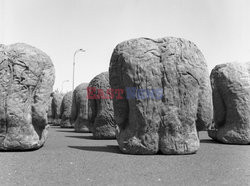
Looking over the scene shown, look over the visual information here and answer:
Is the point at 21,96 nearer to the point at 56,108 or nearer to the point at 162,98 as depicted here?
the point at 162,98

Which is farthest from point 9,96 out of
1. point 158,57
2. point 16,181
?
point 158,57

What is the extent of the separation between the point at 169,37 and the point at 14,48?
3.00 m

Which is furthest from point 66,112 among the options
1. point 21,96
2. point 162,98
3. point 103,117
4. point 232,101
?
point 162,98

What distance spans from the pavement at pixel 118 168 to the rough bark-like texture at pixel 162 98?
0.25 m

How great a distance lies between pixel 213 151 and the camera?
19.2 ft

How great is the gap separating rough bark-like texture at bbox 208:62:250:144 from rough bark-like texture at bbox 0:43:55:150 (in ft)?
13.8

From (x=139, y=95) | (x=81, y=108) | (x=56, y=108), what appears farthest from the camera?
(x=56, y=108)

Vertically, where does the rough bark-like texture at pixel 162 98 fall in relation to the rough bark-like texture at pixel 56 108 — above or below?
above

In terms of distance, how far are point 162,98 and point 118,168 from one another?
1.74 metres

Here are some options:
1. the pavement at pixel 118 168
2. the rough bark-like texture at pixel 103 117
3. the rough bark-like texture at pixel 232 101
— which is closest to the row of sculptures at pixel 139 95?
the pavement at pixel 118 168

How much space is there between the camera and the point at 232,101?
700 cm

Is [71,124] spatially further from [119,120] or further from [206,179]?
[206,179]

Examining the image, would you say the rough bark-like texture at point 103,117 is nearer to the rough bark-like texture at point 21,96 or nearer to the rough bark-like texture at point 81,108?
the rough bark-like texture at point 21,96

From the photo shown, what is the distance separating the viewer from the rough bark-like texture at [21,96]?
17.8 ft
